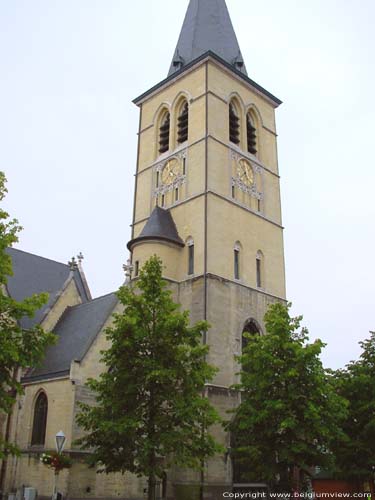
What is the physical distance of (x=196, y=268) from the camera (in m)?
28.6

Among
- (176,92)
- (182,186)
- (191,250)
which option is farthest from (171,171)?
(191,250)

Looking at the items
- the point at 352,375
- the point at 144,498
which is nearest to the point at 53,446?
the point at 144,498

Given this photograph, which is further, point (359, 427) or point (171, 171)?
point (171, 171)

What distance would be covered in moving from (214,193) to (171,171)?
4451 millimetres

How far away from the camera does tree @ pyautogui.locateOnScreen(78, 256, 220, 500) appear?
→ 15305mm

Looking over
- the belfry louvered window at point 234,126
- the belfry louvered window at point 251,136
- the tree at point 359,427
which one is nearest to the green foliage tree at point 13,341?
the tree at point 359,427

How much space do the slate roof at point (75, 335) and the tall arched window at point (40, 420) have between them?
0.98 meters

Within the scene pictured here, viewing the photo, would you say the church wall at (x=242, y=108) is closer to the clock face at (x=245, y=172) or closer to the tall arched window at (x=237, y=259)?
the clock face at (x=245, y=172)

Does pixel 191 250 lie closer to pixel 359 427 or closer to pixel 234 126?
pixel 234 126

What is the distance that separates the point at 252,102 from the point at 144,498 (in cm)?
2490

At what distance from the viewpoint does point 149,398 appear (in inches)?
631

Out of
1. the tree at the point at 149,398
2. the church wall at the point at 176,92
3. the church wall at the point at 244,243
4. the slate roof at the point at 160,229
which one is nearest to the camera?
the tree at the point at 149,398

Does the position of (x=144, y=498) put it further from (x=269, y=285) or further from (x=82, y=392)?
(x=269, y=285)

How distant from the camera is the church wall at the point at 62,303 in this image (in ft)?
92.5
